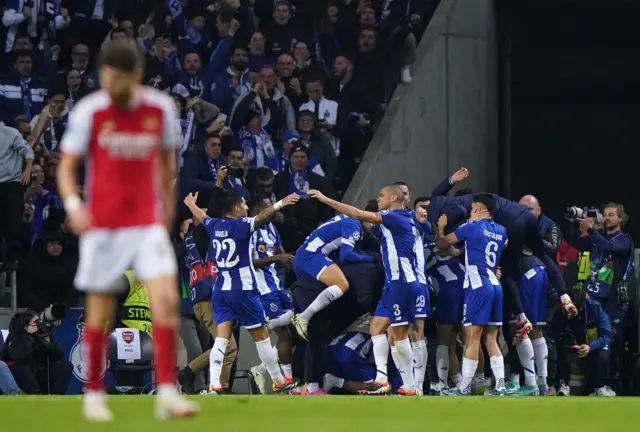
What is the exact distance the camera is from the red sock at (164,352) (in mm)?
8211

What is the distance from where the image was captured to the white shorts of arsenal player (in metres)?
8.38

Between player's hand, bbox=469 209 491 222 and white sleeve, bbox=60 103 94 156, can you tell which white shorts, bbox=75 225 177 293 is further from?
player's hand, bbox=469 209 491 222

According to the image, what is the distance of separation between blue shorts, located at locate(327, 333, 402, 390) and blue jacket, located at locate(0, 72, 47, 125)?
16.6 feet

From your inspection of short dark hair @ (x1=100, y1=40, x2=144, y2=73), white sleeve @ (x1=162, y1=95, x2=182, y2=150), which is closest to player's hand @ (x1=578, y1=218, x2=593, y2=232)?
white sleeve @ (x1=162, y1=95, x2=182, y2=150)

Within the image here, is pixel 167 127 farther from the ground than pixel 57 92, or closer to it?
closer to it

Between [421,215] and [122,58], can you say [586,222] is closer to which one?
[421,215]

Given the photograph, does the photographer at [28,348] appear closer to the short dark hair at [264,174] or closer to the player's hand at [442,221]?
the short dark hair at [264,174]

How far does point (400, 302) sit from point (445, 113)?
22.0ft

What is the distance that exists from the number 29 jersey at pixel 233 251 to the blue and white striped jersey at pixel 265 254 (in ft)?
2.76

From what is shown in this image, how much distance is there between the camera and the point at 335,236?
55.3 feet

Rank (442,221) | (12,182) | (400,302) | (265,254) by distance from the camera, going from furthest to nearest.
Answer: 1. (12,182)
2. (265,254)
3. (442,221)
4. (400,302)

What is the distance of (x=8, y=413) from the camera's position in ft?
33.2

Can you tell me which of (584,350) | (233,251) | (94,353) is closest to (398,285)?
(233,251)

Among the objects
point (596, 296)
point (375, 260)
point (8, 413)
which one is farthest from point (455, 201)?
point (8, 413)
